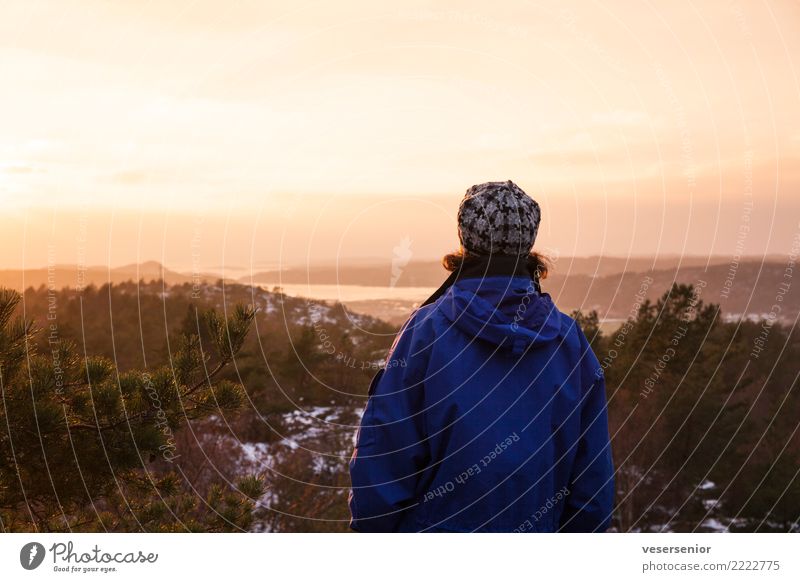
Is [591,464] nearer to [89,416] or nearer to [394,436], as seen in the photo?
[394,436]

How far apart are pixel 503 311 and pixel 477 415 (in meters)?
0.35

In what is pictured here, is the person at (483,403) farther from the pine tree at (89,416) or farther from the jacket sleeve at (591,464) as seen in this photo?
the pine tree at (89,416)

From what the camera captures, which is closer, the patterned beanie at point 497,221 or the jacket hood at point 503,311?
the jacket hood at point 503,311

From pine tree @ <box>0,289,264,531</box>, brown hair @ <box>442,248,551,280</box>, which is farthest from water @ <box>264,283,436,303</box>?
brown hair @ <box>442,248,551,280</box>

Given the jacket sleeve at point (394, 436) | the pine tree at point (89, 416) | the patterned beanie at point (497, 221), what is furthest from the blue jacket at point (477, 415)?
the pine tree at point (89, 416)

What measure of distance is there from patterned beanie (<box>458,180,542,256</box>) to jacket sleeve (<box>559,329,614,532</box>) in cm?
39

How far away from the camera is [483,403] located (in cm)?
258

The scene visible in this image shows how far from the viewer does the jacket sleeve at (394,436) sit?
2.55 meters

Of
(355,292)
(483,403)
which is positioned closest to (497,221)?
(483,403)

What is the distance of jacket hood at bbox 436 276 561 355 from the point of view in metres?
2.58

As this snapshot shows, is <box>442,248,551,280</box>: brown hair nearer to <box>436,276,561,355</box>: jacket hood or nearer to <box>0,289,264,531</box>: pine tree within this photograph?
<box>436,276,561,355</box>: jacket hood

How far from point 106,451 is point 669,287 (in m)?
17.4

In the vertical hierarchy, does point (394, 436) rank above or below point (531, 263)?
below

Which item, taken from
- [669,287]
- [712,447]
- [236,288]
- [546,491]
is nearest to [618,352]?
[669,287]
